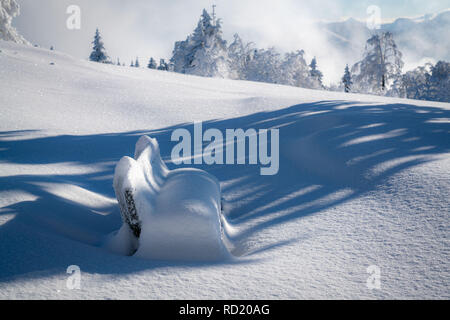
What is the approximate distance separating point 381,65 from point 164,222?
2945 centimetres

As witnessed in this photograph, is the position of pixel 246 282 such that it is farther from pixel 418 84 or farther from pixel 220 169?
pixel 418 84

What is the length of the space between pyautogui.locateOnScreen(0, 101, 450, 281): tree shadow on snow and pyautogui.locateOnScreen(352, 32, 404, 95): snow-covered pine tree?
23.2 meters

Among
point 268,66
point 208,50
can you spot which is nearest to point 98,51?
point 208,50

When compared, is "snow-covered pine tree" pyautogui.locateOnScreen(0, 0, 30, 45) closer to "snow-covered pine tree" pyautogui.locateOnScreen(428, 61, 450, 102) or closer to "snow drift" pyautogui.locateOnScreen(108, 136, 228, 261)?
"snow drift" pyautogui.locateOnScreen(108, 136, 228, 261)

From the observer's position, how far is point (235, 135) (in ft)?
20.6

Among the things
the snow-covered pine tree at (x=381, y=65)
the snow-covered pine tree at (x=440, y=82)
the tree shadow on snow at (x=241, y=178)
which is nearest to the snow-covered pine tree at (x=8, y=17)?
the tree shadow on snow at (x=241, y=178)

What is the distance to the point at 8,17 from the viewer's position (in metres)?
17.6

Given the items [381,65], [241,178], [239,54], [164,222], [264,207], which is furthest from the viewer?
[239,54]

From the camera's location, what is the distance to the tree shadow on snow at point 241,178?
2197mm

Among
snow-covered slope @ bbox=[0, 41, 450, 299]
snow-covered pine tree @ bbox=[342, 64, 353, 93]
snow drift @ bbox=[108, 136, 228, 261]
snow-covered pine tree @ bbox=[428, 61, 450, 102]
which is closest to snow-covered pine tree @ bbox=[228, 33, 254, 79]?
snow-covered pine tree @ bbox=[342, 64, 353, 93]

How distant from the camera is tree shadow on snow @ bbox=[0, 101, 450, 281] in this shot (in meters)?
2.20

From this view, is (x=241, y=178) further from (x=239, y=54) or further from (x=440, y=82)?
(x=239, y=54)
